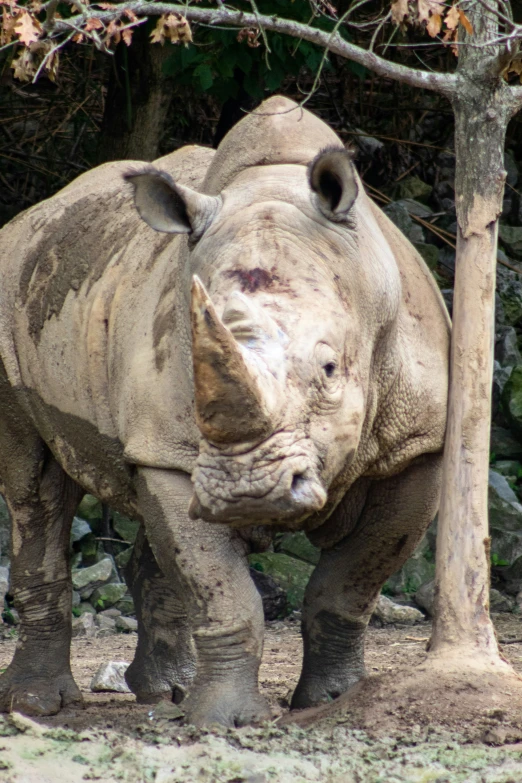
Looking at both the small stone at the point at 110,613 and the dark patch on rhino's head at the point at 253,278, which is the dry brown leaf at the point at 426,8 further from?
the small stone at the point at 110,613

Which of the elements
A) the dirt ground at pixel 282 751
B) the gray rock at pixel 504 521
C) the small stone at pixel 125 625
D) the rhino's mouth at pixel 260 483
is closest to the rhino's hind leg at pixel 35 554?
the dirt ground at pixel 282 751

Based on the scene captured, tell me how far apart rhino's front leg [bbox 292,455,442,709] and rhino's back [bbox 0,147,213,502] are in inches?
39.2

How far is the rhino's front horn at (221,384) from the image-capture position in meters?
3.62

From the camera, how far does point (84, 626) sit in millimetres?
8047

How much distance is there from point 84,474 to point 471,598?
172 centimetres

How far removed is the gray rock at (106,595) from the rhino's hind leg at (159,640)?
6.71 feet

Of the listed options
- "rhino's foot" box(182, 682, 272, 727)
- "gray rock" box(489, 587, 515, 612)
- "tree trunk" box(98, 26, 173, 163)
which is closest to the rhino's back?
"rhino's foot" box(182, 682, 272, 727)

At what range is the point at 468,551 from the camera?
→ 485 centimetres

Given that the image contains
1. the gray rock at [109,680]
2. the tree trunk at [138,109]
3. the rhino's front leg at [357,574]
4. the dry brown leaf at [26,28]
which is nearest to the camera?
the dry brown leaf at [26,28]

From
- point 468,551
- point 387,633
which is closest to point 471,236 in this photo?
point 468,551

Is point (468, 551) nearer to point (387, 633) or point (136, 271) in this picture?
point (136, 271)

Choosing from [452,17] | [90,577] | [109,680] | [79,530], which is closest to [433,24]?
[452,17]

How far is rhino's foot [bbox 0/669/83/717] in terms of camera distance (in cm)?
586

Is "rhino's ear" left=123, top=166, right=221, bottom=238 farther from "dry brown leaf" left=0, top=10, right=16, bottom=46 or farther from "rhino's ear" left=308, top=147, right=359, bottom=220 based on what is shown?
"dry brown leaf" left=0, top=10, right=16, bottom=46
